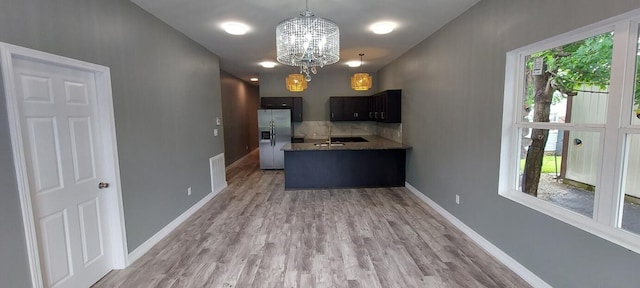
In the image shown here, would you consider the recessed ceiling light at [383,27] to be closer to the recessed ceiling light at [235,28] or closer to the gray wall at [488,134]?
the gray wall at [488,134]

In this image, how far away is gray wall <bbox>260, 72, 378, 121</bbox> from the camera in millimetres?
7352

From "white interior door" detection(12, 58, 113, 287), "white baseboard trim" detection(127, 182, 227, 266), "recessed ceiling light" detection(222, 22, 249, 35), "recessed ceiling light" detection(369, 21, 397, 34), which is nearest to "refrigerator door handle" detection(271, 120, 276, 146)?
"white baseboard trim" detection(127, 182, 227, 266)

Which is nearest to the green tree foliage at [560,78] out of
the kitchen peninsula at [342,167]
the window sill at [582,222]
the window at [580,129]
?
the window at [580,129]

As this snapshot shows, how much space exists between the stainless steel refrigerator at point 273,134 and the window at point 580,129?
4.96 metres

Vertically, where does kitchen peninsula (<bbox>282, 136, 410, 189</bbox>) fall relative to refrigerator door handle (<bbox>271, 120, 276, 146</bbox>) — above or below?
below

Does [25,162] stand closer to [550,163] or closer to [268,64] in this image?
[550,163]

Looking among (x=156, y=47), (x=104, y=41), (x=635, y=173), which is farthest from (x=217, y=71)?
(x=635, y=173)

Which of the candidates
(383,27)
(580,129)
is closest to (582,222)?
(580,129)

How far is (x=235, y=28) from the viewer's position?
11.6 ft

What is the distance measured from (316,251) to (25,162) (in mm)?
2406

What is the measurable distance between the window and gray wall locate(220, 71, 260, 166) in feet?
20.6

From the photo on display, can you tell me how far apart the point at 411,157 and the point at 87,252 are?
15.3 feet

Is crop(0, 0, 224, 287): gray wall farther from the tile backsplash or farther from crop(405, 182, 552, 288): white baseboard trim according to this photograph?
crop(405, 182, 552, 288): white baseboard trim

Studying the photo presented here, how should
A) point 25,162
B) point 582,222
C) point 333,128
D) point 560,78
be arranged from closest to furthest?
point 25,162 < point 582,222 < point 560,78 < point 333,128
